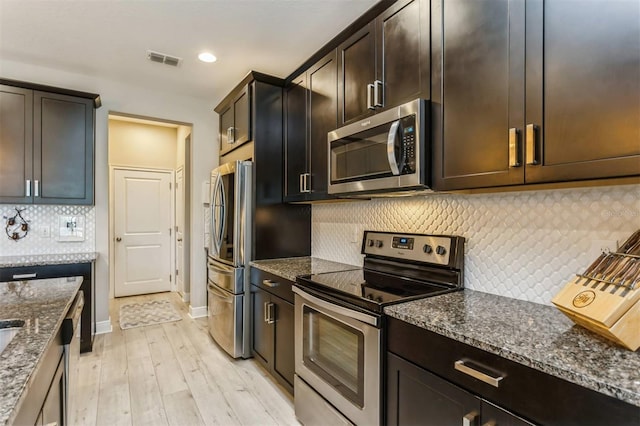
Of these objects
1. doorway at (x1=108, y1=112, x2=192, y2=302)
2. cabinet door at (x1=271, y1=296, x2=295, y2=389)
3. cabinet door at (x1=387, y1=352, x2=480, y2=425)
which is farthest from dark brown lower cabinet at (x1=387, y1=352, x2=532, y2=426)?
doorway at (x1=108, y1=112, x2=192, y2=302)

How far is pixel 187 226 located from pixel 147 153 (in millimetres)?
1443

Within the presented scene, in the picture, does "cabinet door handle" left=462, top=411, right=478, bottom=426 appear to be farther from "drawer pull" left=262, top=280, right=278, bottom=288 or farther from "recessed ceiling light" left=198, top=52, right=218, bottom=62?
"recessed ceiling light" left=198, top=52, right=218, bottom=62

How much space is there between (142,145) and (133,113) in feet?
5.55

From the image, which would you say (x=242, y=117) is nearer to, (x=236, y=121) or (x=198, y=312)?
(x=236, y=121)

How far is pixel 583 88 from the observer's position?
1086mm

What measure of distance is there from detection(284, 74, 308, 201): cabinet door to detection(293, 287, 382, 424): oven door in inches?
40.7

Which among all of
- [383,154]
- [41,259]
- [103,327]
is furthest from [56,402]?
[103,327]

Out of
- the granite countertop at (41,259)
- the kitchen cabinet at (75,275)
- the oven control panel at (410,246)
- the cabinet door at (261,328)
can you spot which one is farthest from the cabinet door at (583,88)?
the granite countertop at (41,259)

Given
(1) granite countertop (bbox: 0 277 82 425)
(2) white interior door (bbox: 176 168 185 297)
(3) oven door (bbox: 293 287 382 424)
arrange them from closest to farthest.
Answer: (1) granite countertop (bbox: 0 277 82 425) → (3) oven door (bbox: 293 287 382 424) → (2) white interior door (bbox: 176 168 185 297)

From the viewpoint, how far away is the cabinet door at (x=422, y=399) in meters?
1.11

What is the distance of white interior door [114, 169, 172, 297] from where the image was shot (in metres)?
5.03

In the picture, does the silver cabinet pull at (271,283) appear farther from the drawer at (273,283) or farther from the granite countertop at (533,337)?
the granite countertop at (533,337)

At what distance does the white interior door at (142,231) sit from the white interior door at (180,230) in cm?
20

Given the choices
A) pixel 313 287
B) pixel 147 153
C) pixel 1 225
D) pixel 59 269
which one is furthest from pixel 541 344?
pixel 147 153
